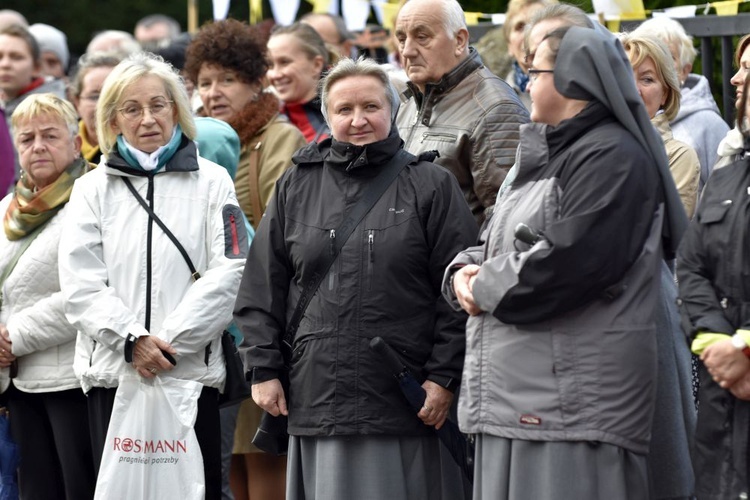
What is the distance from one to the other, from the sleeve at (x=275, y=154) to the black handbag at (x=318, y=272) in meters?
1.60

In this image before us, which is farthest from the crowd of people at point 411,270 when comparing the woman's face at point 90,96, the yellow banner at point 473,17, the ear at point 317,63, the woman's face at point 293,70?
the yellow banner at point 473,17

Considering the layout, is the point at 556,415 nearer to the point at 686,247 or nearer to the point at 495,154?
the point at 686,247

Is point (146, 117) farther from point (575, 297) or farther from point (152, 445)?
point (575, 297)

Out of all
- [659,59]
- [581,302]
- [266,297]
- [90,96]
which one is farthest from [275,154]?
[581,302]

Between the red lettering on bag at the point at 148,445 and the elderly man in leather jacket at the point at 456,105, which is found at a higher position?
the elderly man in leather jacket at the point at 456,105

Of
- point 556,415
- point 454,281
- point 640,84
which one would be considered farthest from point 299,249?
point 640,84

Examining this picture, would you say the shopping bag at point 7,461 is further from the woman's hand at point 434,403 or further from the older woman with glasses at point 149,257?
the woman's hand at point 434,403

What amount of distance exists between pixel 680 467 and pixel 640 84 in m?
1.90

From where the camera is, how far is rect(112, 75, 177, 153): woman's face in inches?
237

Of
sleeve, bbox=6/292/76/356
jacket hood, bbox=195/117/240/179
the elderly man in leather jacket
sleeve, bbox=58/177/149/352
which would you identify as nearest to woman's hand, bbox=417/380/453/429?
the elderly man in leather jacket

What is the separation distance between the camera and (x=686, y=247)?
15.0 feet

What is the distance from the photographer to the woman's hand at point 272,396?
17.5 feet

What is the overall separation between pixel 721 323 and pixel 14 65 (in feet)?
20.7

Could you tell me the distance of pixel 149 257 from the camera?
5820 millimetres
